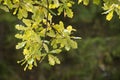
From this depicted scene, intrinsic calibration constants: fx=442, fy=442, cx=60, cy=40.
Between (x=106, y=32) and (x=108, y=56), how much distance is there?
480 mm

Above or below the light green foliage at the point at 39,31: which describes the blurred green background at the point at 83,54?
below

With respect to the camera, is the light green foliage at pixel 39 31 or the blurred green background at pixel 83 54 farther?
the blurred green background at pixel 83 54

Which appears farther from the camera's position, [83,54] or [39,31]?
[83,54]

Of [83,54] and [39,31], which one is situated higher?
[39,31]

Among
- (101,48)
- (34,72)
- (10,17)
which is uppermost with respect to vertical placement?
(10,17)

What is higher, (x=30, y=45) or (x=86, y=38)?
(x=30, y=45)

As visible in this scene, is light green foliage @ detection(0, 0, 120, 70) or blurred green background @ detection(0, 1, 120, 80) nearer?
light green foliage @ detection(0, 0, 120, 70)

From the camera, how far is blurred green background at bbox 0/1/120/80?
6902mm

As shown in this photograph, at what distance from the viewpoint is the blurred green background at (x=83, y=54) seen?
6902 millimetres

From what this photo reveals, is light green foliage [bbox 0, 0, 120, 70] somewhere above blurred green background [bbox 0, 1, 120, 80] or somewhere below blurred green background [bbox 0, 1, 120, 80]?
above

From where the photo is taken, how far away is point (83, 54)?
695 centimetres

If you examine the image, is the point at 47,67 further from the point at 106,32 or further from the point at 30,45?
the point at 30,45

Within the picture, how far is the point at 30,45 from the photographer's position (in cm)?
231

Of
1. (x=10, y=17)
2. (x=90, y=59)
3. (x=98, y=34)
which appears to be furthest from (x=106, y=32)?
(x=10, y=17)
